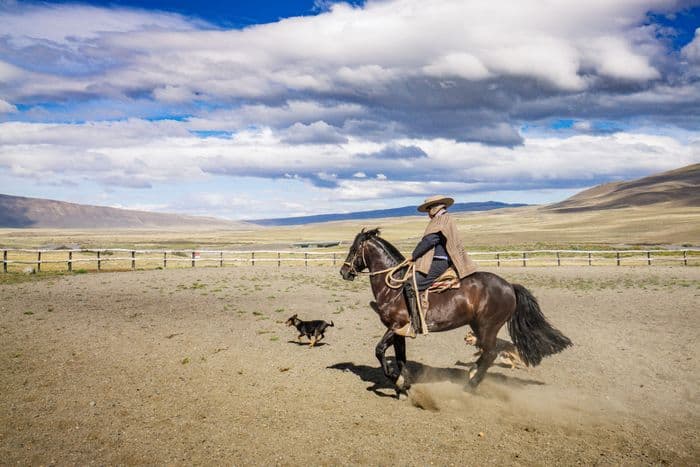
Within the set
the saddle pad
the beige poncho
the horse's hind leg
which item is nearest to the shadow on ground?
the horse's hind leg

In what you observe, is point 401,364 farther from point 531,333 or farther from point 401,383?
point 531,333

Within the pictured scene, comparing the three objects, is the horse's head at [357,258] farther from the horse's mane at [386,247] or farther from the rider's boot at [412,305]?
the rider's boot at [412,305]

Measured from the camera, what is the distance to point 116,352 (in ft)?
36.0

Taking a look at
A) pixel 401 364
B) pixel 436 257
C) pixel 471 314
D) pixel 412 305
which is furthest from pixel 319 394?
pixel 436 257

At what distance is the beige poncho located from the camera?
27.9 ft

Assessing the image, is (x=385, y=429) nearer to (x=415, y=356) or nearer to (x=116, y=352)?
(x=415, y=356)

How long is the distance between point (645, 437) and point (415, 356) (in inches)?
202

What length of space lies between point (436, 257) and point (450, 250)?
0.29 metres

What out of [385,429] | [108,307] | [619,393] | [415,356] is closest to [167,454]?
[385,429]

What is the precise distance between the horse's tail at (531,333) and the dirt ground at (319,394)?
62 centimetres

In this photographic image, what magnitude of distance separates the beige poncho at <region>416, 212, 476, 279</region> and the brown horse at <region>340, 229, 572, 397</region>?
30 centimetres

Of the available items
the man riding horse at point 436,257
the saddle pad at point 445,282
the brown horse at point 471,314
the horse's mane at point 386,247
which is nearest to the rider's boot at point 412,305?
the man riding horse at point 436,257

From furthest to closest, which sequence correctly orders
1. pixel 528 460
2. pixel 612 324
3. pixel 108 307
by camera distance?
pixel 108 307 → pixel 612 324 → pixel 528 460

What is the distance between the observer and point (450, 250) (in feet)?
28.1
